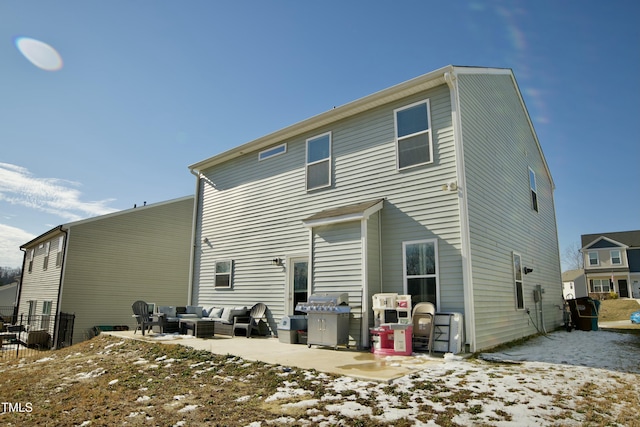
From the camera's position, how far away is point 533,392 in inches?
186

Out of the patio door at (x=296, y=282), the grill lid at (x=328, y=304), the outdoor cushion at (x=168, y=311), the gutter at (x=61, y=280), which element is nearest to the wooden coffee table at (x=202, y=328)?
the outdoor cushion at (x=168, y=311)

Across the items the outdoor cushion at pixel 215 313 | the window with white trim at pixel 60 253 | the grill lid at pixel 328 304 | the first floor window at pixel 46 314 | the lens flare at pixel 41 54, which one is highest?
the lens flare at pixel 41 54

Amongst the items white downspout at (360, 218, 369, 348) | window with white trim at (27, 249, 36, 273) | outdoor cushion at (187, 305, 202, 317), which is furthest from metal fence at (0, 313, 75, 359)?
white downspout at (360, 218, 369, 348)

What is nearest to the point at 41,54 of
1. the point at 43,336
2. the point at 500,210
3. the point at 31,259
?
the point at 500,210

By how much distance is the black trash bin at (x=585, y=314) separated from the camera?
1329 centimetres

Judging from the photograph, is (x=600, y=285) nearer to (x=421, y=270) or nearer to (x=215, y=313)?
(x=421, y=270)

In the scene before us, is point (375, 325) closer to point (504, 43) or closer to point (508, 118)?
point (508, 118)

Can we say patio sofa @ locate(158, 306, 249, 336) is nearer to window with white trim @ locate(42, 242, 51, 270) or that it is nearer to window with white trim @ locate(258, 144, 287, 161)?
window with white trim @ locate(258, 144, 287, 161)

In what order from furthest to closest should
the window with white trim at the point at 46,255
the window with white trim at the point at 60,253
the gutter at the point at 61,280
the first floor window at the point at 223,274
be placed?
1. the window with white trim at the point at 46,255
2. the window with white trim at the point at 60,253
3. the gutter at the point at 61,280
4. the first floor window at the point at 223,274

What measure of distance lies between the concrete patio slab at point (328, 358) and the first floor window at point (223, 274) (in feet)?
11.2

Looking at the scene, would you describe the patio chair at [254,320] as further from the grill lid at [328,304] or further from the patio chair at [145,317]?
the grill lid at [328,304]

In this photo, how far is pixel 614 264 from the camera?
3588 centimetres

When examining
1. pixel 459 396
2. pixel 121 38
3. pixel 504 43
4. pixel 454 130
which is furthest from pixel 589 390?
pixel 121 38

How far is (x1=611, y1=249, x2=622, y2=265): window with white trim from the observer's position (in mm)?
35797
